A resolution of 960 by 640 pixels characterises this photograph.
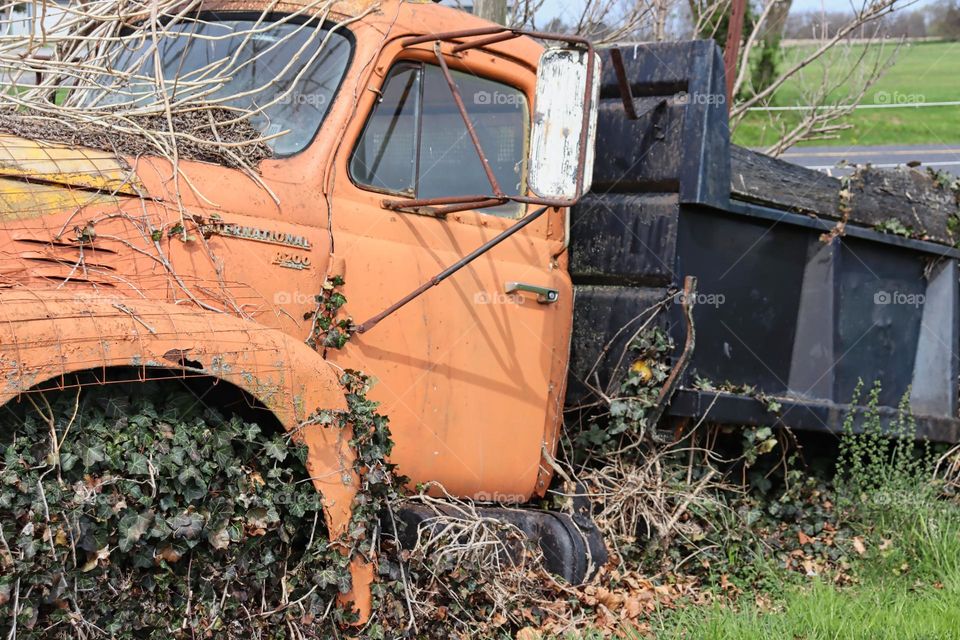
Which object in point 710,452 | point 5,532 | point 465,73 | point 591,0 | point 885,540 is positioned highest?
point 591,0

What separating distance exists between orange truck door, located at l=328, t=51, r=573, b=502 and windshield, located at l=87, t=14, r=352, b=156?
0.18 metres

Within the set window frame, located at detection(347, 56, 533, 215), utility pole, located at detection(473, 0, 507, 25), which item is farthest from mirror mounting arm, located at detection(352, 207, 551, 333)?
utility pole, located at detection(473, 0, 507, 25)

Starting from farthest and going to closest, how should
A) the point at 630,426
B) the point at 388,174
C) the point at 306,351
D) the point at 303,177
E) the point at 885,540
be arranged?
the point at 885,540
the point at 630,426
the point at 388,174
the point at 303,177
the point at 306,351

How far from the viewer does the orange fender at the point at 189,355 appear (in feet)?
8.44

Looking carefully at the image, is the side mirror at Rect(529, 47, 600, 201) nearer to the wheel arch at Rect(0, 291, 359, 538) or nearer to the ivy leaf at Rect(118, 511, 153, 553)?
the wheel arch at Rect(0, 291, 359, 538)

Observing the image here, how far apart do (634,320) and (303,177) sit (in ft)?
5.70

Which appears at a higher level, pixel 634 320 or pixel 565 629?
pixel 634 320

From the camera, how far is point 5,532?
2.49m

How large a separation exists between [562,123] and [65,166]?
1.48m

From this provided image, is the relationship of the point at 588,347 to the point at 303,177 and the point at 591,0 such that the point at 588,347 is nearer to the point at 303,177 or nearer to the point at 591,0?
the point at 303,177

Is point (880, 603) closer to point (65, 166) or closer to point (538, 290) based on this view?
point (538, 290)

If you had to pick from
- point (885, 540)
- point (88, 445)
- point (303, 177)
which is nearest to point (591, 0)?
point (885, 540)

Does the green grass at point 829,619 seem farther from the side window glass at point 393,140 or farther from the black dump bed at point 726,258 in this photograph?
the side window glass at point 393,140

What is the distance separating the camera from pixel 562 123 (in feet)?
11.5
